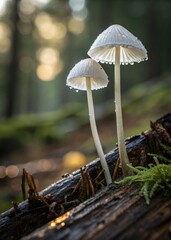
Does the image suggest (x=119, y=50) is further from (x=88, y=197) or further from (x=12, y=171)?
(x=12, y=171)

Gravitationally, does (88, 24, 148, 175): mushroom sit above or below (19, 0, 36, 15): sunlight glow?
below

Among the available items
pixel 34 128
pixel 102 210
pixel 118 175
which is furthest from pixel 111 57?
pixel 34 128

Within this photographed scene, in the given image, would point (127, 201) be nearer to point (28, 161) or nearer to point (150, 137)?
point (150, 137)

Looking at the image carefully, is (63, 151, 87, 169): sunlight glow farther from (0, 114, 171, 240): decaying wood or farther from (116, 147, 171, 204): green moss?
(116, 147, 171, 204): green moss

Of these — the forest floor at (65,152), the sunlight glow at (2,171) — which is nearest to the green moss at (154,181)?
the forest floor at (65,152)

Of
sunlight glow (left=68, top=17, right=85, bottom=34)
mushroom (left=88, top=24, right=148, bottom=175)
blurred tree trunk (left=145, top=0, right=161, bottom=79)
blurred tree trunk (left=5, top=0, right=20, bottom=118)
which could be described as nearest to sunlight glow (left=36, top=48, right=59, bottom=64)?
sunlight glow (left=68, top=17, right=85, bottom=34)

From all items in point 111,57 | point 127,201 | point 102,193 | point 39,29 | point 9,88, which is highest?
point 39,29

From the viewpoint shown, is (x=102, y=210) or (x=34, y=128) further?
(x=34, y=128)
